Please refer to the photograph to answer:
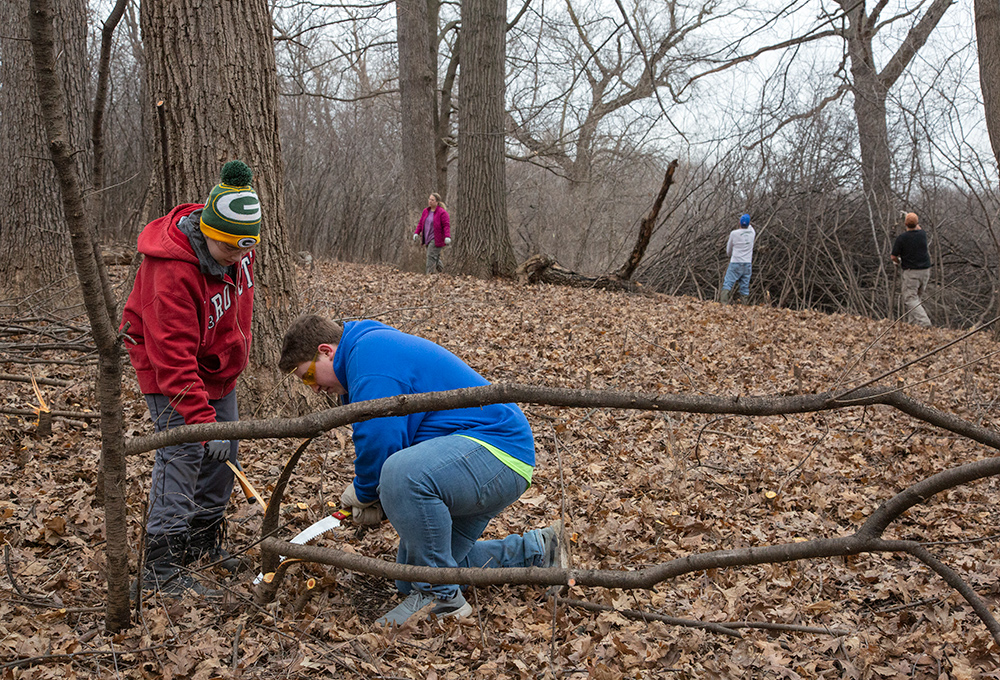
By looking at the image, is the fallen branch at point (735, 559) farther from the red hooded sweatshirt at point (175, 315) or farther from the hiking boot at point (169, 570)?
the red hooded sweatshirt at point (175, 315)

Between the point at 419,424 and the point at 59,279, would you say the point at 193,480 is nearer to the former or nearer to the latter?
the point at 419,424

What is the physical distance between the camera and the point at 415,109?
1355 centimetres

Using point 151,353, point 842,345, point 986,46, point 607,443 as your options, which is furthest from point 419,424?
point 986,46

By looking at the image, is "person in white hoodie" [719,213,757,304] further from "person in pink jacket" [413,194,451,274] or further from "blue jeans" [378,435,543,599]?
"blue jeans" [378,435,543,599]

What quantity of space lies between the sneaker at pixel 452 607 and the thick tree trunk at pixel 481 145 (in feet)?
Answer: 28.4

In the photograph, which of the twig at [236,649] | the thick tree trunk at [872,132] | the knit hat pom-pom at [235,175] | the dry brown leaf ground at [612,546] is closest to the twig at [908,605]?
the dry brown leaf ground at [612,546]

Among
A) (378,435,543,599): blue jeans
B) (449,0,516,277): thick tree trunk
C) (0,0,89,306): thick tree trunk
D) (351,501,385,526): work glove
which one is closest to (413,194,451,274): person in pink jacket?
(449,0,516,277): thick tree trunk

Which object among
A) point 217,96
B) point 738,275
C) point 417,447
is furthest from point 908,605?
point 738,275

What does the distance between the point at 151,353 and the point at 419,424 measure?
107cm

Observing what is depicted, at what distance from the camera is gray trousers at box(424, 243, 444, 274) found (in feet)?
40.5

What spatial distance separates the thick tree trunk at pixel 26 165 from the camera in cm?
680

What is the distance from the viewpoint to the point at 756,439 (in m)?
5.15

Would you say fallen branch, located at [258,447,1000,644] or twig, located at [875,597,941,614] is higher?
fallen branch, located at [258,447,1000,644]

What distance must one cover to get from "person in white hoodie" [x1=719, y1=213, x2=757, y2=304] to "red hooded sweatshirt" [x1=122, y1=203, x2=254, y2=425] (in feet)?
32.1
